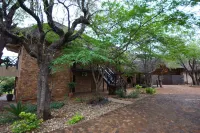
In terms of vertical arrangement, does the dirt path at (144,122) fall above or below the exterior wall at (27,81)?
below

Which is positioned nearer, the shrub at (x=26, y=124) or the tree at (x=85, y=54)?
the shrub at (x=26, y=124)

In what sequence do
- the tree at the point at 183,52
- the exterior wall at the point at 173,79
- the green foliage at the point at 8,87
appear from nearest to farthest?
the tree at the point at 183,52 < the green foliage at the point at 8,87 < the exterior wall at the point at 173,79

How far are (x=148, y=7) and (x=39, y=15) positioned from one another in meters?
4.59

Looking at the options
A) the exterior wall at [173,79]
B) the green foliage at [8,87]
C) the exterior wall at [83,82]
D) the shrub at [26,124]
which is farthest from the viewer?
the exterior wall at [173,79]

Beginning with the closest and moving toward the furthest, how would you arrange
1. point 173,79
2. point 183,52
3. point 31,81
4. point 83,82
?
point 183,52
point 31,81
point 83,82
point 173,79

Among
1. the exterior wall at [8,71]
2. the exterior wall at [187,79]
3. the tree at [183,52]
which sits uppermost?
the tree at [183,52]

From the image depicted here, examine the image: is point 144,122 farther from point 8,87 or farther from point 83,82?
point 8,87

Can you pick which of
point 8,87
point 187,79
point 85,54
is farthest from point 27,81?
point 187,79

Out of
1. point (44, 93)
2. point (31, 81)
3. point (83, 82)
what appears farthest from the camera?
point (83, 82)

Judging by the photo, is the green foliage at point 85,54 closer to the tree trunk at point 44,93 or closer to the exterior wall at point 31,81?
the tree trunk at point 44,93

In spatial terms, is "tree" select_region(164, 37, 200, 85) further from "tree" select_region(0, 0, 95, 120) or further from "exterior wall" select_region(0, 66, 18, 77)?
"exterior wall" select_region(0, 66, 18, 77)

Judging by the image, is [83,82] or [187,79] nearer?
[83,82]

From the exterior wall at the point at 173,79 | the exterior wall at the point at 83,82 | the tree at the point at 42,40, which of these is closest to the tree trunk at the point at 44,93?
the tree at the point at 42,40

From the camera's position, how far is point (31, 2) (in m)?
5.97
